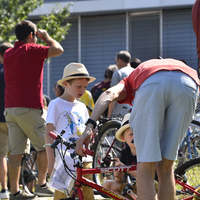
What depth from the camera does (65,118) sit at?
11.6ft

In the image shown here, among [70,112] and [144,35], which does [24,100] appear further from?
[144,35]

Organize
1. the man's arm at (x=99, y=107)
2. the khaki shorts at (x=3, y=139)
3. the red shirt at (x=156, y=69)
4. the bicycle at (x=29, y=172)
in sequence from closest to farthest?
the red shirt at (x=156, y=69), the man's arm at (x=99, y=107), the khaki shorts at (x=3, y=139), the bicycle at (x=29, y=172)

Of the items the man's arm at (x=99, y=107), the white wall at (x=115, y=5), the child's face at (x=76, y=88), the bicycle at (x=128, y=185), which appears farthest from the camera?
the white wall at (x=115, y=5)

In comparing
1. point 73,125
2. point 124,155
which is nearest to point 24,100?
point 73,125

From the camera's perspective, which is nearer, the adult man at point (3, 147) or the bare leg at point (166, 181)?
the bare leg at point (166, 181)

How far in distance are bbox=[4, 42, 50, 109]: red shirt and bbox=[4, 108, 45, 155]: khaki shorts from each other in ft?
0.29

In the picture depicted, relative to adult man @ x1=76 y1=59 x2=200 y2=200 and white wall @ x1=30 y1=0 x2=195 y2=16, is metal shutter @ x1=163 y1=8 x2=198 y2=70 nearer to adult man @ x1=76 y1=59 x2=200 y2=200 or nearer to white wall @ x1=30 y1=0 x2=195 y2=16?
white wall @ x1=30 y1=0 x2=195 y2=16

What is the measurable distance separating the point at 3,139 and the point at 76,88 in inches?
77.5

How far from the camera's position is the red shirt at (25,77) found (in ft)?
14.8

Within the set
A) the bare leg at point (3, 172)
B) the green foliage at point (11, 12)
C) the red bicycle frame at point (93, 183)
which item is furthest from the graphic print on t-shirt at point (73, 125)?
the green foliage at point (11, 12)

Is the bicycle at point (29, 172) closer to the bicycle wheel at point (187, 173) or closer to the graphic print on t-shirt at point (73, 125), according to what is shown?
the graphic print on t-shirt at point (73, 125)

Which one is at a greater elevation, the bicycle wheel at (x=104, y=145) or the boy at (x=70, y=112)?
the boy at (x=70, y=112)

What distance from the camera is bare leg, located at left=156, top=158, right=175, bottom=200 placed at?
2479 mm

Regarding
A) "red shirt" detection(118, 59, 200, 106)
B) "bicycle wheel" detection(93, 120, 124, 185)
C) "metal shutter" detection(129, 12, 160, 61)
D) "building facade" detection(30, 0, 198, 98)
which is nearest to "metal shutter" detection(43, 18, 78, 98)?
"building facade" detection(30, 0, 198, 98)
